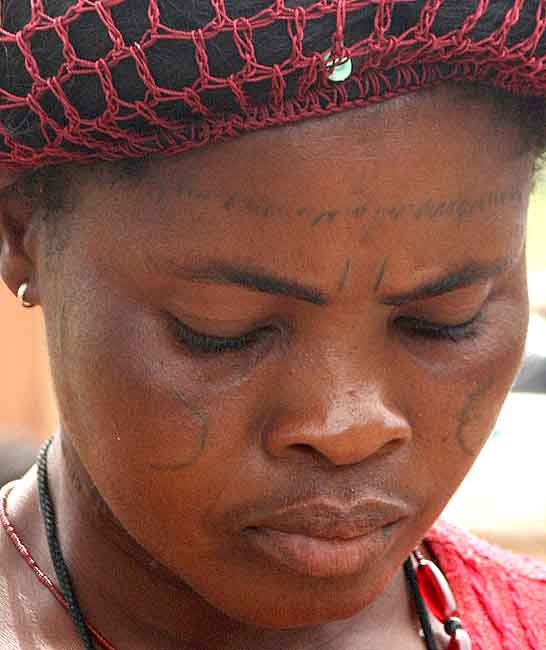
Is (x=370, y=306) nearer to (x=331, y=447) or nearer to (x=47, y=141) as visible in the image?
(x=331, y=447)

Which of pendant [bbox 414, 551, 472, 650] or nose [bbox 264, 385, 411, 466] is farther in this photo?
pendant [bbox 414, 551, 472, 650]

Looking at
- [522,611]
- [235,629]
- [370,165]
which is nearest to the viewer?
[370,165]

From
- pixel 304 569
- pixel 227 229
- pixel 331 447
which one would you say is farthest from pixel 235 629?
pixel 227 229

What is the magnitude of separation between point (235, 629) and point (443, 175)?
1.75ft

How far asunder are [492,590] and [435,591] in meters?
0.08

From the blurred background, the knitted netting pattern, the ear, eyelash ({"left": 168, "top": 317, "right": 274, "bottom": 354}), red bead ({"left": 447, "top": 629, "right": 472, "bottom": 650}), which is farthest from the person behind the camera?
the blurred background

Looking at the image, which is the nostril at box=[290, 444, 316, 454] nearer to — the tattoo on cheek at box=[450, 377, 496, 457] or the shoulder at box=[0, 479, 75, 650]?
the tattoo on cheek at box=[450, 377, 496, 457]

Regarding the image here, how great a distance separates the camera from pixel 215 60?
1085 mm

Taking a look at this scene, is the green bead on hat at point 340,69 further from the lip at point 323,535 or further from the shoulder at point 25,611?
the shoulder at point 25,611

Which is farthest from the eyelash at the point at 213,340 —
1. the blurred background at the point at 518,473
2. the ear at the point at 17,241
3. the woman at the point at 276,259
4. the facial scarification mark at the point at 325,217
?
the blurred background at the point at 518,473

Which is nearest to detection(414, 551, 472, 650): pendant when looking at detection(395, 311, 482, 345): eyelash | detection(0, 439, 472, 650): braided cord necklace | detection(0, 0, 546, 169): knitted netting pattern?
detection(0, 439, 472, 650): braided cord necklace

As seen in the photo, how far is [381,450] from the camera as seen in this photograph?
1208mm

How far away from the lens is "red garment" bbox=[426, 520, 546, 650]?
1.51 meters

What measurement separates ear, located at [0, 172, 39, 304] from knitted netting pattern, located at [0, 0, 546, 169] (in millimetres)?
140
